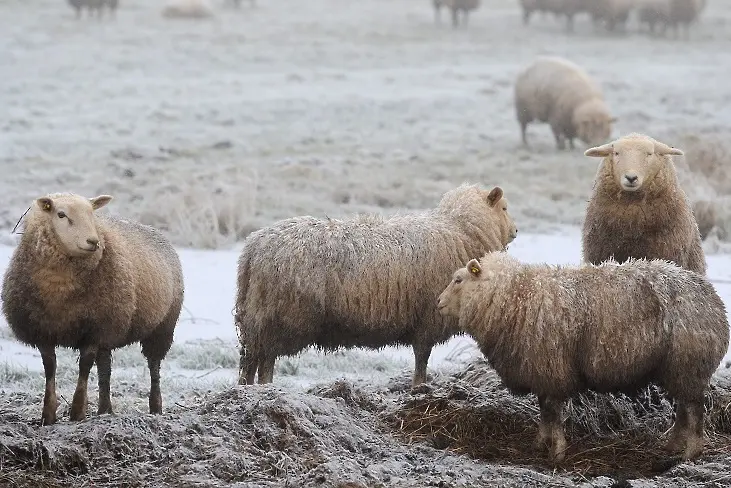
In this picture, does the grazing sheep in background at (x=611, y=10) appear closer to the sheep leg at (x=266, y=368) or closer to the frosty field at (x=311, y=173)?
the frosty field at (x=311, y=173)

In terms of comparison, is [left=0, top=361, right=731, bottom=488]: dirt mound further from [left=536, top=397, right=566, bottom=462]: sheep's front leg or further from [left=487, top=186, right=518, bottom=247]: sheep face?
[left=487, top=186, right=518, bottom=247]: sheep face

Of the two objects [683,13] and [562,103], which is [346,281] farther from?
[683,13]

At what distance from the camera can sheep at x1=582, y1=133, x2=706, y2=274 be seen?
22.6ft

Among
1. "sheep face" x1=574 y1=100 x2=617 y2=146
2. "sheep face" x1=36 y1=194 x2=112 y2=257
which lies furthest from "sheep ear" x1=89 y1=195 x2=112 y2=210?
"sheep face" x1=574 y1=100 x2=617 y2=146

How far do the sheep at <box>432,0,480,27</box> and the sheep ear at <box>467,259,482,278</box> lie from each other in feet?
77.0

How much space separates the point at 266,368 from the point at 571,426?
6.24 feet

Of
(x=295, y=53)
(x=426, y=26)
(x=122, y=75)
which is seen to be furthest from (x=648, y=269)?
(x=426, y=26)

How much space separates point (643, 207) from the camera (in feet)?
22.7

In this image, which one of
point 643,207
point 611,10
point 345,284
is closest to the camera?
point 345,284

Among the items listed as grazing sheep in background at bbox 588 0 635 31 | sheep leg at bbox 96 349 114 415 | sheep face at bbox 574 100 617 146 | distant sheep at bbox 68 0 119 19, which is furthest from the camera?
grazing sheep in background at bbox 588 0 635 31

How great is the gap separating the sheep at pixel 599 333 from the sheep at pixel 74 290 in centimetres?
192

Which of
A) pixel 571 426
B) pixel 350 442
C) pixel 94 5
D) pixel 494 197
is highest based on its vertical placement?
pixel 94 5

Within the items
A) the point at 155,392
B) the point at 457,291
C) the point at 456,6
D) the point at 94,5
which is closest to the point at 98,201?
the point at 155,392

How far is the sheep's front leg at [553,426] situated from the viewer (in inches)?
235
